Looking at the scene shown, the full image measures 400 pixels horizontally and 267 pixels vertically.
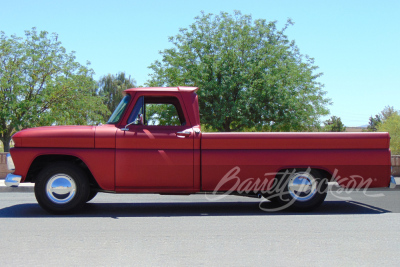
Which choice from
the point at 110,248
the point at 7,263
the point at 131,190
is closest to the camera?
the point at 7,263

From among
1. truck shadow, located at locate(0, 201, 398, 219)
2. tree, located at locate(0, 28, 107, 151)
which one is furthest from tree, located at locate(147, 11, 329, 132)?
truck shadow, located at locate(0, 201, 398, 219)

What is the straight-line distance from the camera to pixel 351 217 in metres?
8.19

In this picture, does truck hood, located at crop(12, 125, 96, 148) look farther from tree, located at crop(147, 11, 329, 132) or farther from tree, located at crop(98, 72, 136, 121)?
tree, located at crop(98, 72, 136, 121)

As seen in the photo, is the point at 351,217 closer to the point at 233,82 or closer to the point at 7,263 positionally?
the point at 7,263

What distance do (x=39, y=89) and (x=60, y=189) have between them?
27.2 meters

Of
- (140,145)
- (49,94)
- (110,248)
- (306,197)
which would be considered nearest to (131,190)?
(140,145)

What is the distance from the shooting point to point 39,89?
33.6 meters

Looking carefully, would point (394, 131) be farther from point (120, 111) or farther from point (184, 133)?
point (120, 111)

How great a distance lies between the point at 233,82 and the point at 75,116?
38.7 ft

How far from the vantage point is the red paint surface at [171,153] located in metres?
8.16

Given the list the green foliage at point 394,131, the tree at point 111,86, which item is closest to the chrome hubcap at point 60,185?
the tree at point 111,86

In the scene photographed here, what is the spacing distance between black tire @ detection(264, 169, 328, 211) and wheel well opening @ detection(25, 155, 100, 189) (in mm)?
3271

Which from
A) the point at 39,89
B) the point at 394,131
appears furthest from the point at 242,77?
the point at 394,131

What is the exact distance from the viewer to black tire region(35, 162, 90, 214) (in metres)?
8.12
